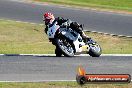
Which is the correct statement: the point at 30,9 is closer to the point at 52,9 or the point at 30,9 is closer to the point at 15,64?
the point at 52,9

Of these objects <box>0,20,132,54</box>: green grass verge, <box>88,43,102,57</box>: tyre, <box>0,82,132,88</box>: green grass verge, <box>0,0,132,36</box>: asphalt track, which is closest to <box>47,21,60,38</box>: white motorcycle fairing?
<box>88,43,102,57</box>: tyre

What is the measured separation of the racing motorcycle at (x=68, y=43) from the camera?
18.3 metres

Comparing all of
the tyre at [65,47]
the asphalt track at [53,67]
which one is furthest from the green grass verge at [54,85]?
the tyre at [65,47]

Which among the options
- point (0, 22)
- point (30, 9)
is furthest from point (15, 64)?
point (30, 9)

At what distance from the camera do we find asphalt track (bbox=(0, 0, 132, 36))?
31.5 metres

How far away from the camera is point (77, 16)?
112 ft

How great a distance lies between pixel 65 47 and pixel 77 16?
1592cm

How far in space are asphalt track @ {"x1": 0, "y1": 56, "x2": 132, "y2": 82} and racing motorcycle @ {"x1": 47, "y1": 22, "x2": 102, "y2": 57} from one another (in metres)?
0.42

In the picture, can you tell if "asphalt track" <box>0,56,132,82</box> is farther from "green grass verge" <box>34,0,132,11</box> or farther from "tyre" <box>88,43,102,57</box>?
"green grass verge" <box>34,0,132,11</box>

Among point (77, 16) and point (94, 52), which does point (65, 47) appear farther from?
point (77, 16)

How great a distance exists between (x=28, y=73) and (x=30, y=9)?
20642 mm

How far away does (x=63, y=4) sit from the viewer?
37.8 meters

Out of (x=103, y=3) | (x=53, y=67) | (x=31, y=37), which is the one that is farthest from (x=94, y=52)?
(x=103, y=3)

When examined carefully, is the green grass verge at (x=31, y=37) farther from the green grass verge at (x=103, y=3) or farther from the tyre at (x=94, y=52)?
the tyre at (x=94, y=52)
